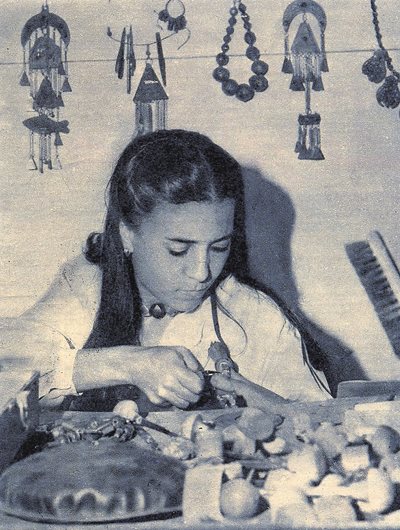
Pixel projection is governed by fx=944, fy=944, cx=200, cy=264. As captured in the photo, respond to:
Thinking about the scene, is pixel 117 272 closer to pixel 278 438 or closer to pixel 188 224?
pixel 188 224

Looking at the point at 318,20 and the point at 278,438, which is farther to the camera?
the point at 318,20

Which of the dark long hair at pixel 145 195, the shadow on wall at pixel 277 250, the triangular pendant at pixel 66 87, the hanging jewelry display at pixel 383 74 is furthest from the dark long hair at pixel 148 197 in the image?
the hanging jewelry display at pixel 383 74

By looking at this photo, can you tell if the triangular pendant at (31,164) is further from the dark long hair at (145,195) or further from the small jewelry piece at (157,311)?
the small jewelry piece at (157,311)

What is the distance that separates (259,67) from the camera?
1.62 meters

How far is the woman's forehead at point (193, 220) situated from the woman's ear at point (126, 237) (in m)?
0.07

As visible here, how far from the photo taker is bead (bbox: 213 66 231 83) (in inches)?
64.1

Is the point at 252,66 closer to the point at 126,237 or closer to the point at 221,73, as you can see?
the point at 221,73

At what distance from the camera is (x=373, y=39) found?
64.9 inches

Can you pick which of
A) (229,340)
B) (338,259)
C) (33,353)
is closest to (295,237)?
(338,259)

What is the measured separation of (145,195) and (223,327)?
262 mm

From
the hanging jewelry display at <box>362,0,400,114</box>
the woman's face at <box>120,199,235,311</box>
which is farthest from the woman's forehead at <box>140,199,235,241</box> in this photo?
the hanging jewelry display at <box>362,0,400,114</box>

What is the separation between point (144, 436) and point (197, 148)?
52cm

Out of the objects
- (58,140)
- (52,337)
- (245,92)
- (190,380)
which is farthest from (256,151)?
(190,380)

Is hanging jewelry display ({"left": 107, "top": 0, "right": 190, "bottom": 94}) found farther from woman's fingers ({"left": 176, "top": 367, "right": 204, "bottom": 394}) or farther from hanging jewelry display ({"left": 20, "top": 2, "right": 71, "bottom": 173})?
woman's fingers ({"left": 176, "top": 367, "right": 204, "bottom": 394})
